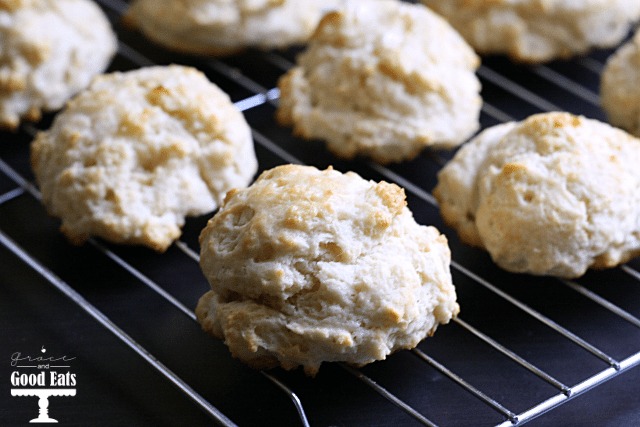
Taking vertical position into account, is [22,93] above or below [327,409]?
above

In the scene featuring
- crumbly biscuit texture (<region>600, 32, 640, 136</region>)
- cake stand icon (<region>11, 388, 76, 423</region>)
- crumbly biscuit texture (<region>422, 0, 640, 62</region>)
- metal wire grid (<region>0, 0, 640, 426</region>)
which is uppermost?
crumbly biscuit texture (<region>422, 0, 640, 62</region>)

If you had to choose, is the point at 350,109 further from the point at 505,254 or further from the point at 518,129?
the point at 505,254

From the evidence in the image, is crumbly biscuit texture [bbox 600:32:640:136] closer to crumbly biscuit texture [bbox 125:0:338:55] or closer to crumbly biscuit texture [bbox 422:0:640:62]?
crumbly biscuit texture [bbox 422:0:640:62]

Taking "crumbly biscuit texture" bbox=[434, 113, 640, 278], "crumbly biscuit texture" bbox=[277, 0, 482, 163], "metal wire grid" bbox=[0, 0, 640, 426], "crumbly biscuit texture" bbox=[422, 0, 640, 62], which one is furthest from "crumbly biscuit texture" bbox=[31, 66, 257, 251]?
"crumbly biscuit texture" bbox=[422, 0, 640, 62]

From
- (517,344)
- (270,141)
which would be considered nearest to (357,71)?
(270,141)

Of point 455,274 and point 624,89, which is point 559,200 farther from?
point 624,89

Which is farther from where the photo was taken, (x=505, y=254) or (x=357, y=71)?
(x=357, y=71)

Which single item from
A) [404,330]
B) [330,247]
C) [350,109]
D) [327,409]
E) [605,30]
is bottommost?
[327,409]
